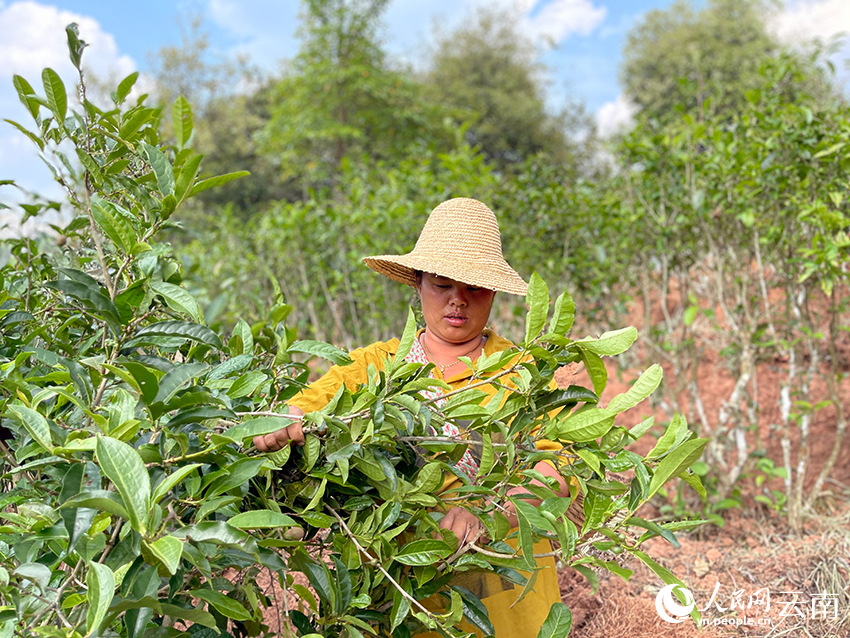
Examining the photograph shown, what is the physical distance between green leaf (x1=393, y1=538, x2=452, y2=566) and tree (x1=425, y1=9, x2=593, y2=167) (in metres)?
20.6

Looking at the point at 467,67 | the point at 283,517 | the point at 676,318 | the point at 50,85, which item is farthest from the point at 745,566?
the point at 467,67

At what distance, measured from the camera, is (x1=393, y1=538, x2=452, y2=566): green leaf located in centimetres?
121

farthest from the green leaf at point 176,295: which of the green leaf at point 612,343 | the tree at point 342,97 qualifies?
the tree at point 342,97

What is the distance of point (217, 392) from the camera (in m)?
1.14

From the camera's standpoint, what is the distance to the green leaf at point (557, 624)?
1287mm

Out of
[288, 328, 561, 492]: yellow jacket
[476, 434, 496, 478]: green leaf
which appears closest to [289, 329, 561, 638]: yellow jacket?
[288, 328, 561, 492]: yellow jacket

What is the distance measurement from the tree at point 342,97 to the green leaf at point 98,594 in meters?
13.7

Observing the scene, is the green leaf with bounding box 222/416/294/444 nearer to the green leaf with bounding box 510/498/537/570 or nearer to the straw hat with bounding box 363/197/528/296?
the green leaf with bounding box 510/498/537/570

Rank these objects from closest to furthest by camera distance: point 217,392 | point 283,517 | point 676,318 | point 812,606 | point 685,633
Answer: point 283,517, point 217,392, point 685,633, point 812,606, point 676,318

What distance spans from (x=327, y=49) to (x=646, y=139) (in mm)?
12456

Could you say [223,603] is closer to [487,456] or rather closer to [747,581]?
[487,456]

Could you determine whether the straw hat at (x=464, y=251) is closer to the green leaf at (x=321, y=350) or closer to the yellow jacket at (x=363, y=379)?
the yellow jacket at (x=363, y=379)

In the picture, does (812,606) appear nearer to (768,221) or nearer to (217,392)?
(768,221)

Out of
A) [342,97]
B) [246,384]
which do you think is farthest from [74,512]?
[342,97]
